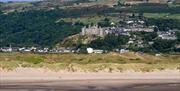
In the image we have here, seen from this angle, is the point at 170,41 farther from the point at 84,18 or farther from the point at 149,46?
the point at 84,18

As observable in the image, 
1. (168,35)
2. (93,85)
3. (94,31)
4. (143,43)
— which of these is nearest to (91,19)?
(94,31)

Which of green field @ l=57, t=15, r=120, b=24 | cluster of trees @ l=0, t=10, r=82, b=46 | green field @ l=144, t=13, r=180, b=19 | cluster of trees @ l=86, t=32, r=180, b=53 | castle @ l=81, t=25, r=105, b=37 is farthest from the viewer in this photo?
green field @ l=57, t=15, r=120, b=24

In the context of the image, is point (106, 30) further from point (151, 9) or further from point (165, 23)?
point (151, 9)

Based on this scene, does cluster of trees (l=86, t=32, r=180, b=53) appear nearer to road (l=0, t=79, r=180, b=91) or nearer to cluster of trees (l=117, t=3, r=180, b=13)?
cluster of trees (l=117, t=3, r=180, b=13)

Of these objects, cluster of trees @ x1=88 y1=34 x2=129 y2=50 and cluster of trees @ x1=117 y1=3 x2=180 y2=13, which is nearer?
cluster of trees @ x1=88 y1=34 x2=129 y2=50

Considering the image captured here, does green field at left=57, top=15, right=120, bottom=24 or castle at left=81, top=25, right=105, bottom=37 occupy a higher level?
castle at left=81, top=25, right=105, bottom=37

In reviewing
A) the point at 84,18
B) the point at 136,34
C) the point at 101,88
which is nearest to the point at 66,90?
the point at 101,88

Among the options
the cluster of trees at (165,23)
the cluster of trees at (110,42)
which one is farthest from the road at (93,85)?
the cluster of trees at (165,23)

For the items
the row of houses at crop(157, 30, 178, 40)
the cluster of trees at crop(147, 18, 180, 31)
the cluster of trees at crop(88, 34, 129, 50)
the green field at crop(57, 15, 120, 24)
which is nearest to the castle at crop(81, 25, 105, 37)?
the cluster of trees at crop(88, 34, 129, 50)

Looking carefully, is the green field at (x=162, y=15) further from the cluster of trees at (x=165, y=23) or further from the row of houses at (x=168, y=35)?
the row of houses at (x=168, y=35)
